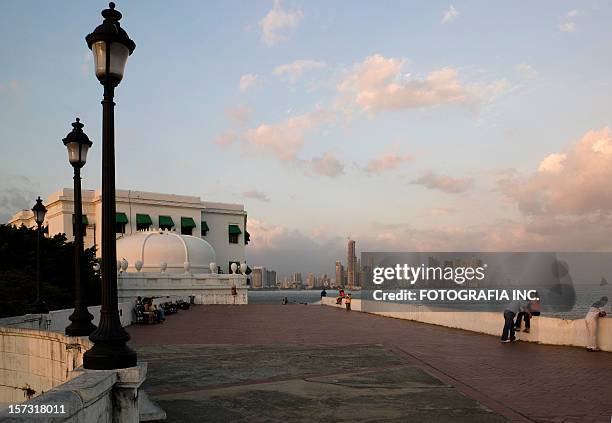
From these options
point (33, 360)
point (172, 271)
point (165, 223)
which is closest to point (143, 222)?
point (165, 223)

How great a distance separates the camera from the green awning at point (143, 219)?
7254 cm

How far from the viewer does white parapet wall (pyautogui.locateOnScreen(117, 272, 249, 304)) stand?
165ft

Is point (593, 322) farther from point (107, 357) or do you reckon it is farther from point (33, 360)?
point (33, 360)

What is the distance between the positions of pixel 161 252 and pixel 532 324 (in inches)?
2072

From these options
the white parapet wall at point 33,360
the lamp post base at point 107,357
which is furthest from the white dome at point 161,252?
the lamp post base at point 107,357

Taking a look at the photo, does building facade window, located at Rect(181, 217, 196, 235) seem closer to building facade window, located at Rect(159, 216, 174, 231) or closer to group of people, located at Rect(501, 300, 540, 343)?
building facade window, located at Rect(159, 216, 174, 231)

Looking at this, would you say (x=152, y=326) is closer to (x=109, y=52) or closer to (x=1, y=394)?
(x=1, y=394)

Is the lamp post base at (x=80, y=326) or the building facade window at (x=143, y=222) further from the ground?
the building facade window at (x=143, y=222)

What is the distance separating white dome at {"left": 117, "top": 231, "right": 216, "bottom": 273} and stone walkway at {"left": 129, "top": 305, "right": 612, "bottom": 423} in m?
43.7

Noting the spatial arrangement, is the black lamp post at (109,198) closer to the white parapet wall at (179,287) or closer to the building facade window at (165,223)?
the white parapet wall at (179,287)

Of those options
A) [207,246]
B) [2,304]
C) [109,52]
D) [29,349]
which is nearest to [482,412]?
[109,52]

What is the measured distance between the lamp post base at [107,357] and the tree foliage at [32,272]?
13634 mm

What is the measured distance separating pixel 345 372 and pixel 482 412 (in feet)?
12.5

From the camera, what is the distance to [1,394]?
1179cm
